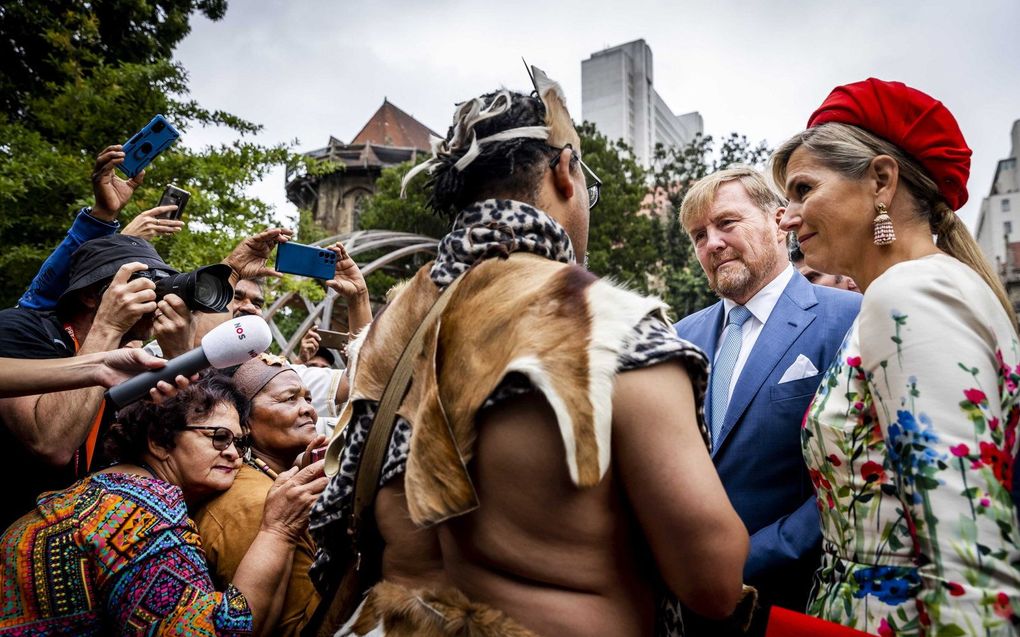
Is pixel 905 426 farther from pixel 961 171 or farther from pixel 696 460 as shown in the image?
pixel 961 171

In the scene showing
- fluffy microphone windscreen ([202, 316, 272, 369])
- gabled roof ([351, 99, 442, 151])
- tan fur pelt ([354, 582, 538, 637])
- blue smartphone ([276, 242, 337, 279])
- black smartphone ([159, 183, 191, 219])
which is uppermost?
gabled roof ([351, 99, 442, 151])

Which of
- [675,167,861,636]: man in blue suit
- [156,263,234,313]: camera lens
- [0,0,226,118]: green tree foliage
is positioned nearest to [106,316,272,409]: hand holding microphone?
[156,263,234,313]: camera lens

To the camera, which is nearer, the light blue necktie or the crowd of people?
the crowd of people

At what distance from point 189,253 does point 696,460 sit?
27.3 ft

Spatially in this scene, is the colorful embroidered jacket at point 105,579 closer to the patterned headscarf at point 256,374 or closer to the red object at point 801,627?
the patterned headscarf at point 256,374

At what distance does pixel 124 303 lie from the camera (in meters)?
2.45

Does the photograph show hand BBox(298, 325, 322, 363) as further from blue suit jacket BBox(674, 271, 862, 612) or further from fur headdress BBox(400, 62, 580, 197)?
fur headdress BBox(400, 62, 580, 197)

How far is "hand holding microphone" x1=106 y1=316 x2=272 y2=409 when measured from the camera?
6.89 feet

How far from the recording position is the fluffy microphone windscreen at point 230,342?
2098 mm

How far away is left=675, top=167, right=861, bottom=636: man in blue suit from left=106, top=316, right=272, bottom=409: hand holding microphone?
1.49 m

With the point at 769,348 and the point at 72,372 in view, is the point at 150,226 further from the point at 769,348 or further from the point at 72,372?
the point at 769,348

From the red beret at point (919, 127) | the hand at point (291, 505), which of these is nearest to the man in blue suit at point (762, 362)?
the red beret at point (919, 127)

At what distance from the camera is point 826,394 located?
1.75m

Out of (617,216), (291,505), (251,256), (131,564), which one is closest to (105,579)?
(131,564)
